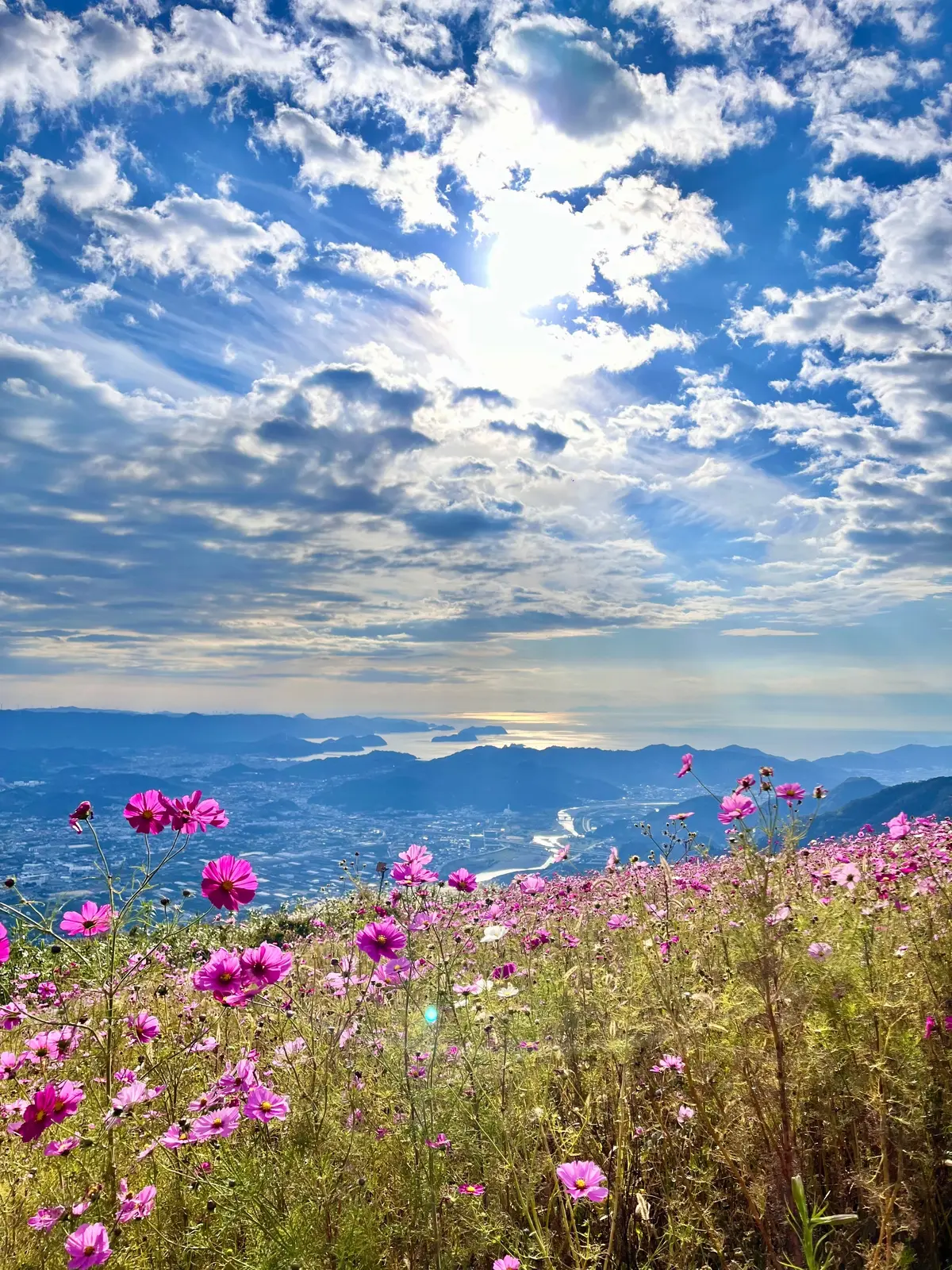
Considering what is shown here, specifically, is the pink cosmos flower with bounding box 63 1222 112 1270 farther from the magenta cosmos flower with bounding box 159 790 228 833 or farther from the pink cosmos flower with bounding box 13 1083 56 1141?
the magenta cosmos flower with bounding box 159 790 228 833

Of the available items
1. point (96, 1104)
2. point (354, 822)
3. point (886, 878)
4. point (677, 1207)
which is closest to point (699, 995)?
point (677, 1207)

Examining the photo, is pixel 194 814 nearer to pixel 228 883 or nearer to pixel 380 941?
pixel 228 883

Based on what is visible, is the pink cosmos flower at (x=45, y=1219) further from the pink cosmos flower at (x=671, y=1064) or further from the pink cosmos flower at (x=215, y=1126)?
the pink cosmos flower at (x=671, y=1064)

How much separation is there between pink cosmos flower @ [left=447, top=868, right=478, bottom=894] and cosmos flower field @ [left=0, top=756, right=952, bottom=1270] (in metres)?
0.01

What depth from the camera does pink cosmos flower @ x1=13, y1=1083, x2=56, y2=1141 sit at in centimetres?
229

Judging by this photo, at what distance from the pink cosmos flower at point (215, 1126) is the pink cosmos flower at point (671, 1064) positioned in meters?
1.78

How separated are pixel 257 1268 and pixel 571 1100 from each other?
6.01 ft

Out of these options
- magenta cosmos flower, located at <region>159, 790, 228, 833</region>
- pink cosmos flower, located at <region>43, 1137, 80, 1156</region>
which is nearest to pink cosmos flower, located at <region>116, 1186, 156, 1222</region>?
pink cosmos flower, located at <region>43, 1137, 80, 1156</region>

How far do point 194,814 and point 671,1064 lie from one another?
2.38 m

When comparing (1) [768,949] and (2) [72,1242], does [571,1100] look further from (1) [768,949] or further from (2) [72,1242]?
(2) [72,1242]

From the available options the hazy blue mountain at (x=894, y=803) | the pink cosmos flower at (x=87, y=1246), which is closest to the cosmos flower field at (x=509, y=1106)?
the pink cosmos flower at (x=87, y=1246)

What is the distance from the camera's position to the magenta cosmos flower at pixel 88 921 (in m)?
3.15

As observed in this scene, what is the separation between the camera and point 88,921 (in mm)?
3303

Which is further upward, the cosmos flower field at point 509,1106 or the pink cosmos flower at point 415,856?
the pink cosmos flower at point 415,856
